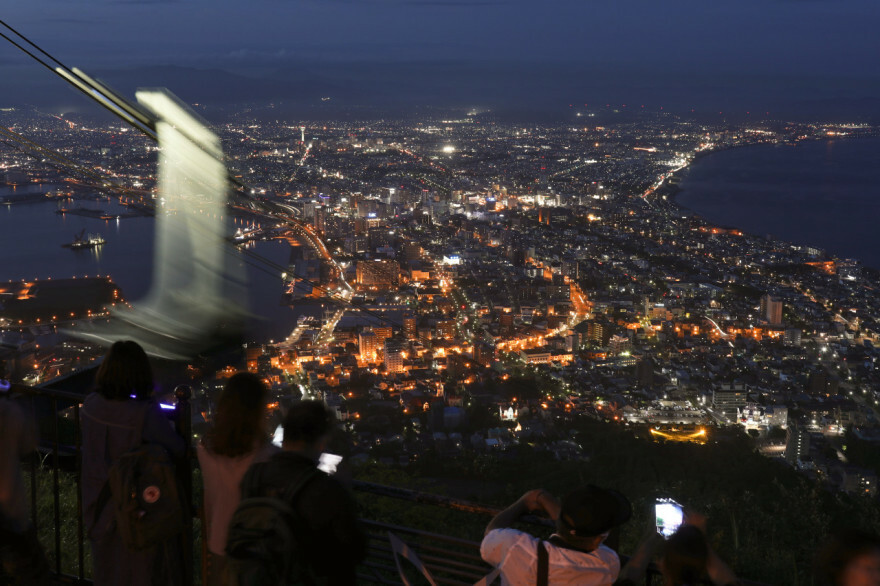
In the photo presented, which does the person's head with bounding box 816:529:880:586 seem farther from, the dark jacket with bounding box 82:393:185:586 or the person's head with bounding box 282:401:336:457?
the dark jacket with bounding box 82:393:185:586

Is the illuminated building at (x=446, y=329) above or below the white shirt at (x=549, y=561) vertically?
below

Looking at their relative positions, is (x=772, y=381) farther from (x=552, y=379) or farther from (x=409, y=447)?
(x=409, y=447)

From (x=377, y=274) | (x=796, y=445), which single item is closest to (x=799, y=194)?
(x=377, y=274)

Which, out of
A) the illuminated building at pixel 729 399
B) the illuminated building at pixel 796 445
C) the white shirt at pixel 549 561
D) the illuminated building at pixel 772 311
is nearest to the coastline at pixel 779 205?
the illuminated building at pixel 772 311

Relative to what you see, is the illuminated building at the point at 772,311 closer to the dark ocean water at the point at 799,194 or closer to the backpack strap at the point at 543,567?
the dark ocean water at the point at 799,194

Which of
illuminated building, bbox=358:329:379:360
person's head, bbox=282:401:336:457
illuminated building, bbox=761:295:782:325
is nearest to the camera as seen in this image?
person's head, bbox=282:401:336:457

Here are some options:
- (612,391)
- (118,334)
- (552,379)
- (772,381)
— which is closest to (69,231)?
(118,334)

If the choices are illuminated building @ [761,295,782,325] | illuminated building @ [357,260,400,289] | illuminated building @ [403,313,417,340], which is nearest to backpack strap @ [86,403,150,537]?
illuminated building @ [403,313,417,340]
